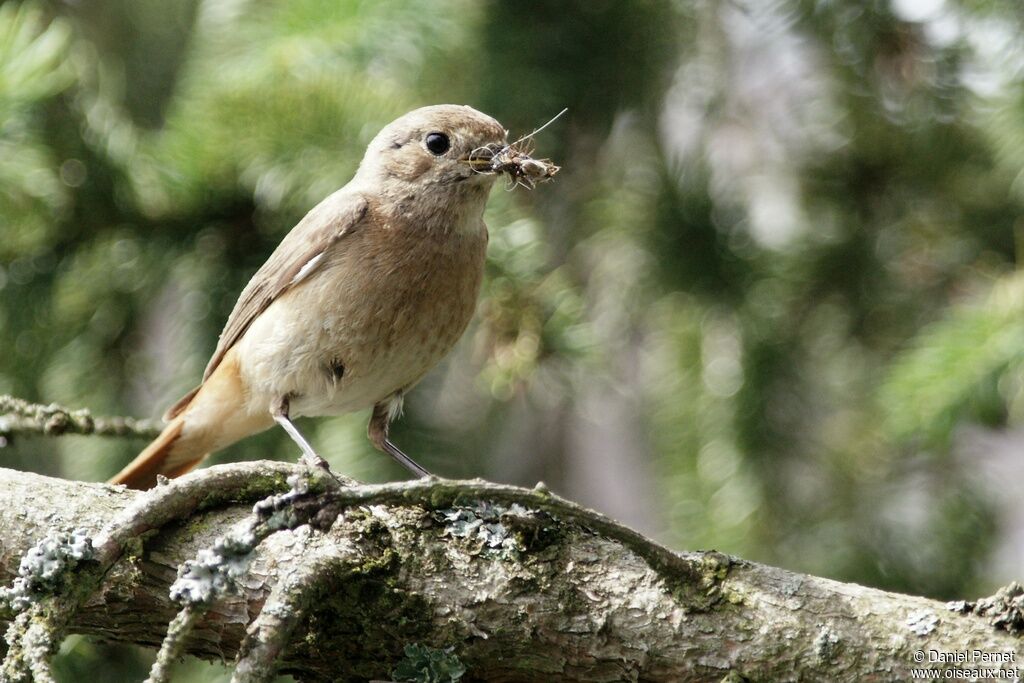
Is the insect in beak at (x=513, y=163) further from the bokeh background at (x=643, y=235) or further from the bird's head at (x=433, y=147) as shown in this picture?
the bokeh background at (x=643, y=235)

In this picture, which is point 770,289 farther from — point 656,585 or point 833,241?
point 656,585

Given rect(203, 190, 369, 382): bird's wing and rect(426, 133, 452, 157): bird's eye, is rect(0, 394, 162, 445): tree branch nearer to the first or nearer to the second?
rect(203, 190, 369, 382): bird's wing

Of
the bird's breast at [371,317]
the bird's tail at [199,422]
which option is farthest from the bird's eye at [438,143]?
the bird's tail at [199,422]

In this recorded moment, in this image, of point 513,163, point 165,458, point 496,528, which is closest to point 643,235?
point 513,163

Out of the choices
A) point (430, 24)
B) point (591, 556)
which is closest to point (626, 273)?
point (430, 24)

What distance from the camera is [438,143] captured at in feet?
12.5

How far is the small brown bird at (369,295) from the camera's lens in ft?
11.8

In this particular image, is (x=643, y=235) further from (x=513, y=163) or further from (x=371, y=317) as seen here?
(x=371, y=317)

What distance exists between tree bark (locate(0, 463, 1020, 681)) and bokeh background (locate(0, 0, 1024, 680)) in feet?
3.92

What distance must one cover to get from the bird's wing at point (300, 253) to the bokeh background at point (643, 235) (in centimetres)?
11

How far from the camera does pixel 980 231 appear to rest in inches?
170

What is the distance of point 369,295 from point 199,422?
824 millimetres

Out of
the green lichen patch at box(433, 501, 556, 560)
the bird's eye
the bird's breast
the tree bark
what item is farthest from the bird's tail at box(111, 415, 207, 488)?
the green lichen patch at box(433, 501, 556, 560)

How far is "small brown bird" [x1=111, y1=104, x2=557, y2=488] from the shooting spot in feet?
11.8
